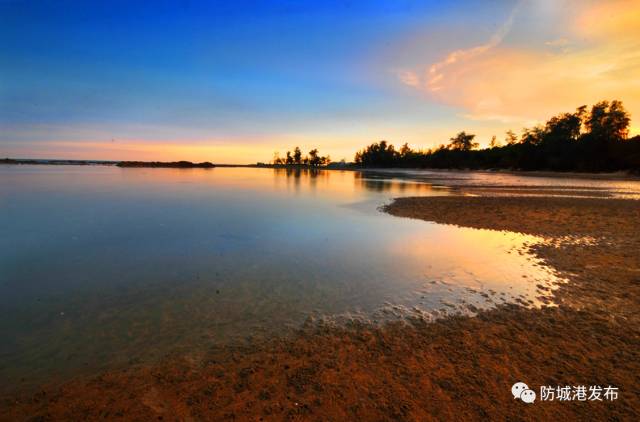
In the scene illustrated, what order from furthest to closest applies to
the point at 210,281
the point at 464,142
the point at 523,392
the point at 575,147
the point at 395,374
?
→ the point at 464,142 → the point at 575,147 → the point at 210,281 → the point at 395,374 → the point at 523,392

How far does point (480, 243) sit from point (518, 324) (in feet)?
23.0

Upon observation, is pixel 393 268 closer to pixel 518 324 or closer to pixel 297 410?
pixel 518 324

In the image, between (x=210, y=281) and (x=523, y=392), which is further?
(x=210, y=281)

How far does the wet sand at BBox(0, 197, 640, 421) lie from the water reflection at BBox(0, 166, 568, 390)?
593mm

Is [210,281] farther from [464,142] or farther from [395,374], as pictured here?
[464,142]

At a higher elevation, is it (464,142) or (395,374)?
(464,142)

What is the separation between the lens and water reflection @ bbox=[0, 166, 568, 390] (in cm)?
543

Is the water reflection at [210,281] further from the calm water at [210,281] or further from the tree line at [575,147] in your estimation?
the tree line at [575,147]

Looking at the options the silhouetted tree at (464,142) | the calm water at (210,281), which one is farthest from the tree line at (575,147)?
the calm water at (210,281)

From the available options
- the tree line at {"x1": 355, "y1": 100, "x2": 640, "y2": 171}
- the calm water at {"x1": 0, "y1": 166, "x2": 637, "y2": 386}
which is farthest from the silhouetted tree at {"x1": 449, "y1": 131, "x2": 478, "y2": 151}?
the calm water at {"x1": 0, "y1": 166, "x2": 637, "y2": 386}

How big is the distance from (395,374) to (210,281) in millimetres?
5640

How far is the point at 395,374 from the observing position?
14.6ft

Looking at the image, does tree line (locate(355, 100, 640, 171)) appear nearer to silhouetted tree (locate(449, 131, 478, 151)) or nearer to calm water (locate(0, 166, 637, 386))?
silhouetted tree (locate(449, 131, 478, 151))

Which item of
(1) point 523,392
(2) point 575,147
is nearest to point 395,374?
(1) point 523,392
